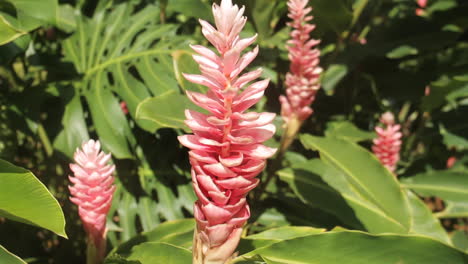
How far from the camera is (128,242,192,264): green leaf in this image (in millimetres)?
1173

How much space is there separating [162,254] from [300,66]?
2.75 ft

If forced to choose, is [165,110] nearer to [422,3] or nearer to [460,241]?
[460,241]

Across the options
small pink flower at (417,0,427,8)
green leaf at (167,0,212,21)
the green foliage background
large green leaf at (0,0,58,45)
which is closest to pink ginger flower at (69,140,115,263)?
the green foliage background

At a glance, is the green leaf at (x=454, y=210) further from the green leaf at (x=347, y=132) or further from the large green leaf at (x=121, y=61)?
the large green leaf at (x=121, y=61)

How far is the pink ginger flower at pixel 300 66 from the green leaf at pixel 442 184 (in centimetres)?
88

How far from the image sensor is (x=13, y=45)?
5.04ft

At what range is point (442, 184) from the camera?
2.23 metres

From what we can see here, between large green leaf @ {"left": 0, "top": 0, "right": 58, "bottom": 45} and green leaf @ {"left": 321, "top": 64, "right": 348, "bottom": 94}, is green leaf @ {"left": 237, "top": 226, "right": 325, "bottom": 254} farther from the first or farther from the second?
green leaf @ {"left": 321, "top": 64, "right": 348, "bottom": 94}

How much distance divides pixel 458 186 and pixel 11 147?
2.09 m

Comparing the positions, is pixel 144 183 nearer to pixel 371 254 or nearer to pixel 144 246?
pixel 144 246

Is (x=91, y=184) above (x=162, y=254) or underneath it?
above

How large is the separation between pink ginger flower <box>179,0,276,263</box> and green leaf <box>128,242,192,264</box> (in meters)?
0.23

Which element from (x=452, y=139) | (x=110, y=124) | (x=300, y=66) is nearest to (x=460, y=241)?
(x=452, y=139)

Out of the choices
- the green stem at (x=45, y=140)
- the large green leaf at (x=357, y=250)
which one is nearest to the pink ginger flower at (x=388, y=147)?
the large green leaf at (x=357, y=250)
